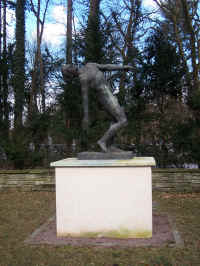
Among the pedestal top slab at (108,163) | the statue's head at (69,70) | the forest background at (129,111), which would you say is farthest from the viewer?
the forest background at (129,111)

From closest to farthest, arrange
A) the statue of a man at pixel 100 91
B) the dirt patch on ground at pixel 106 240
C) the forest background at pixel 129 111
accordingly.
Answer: the dirt patch on ground at pixel 106 240 → the statue of a man at pixel 100 91 → the forest background at pixel 129 111

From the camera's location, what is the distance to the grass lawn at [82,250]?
383 centimetres

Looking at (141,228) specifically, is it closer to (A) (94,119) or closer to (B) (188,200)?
(B) (188,200)

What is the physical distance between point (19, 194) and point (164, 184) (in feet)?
12.8

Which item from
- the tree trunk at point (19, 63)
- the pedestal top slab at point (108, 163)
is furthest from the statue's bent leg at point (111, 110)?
the tree trunk at point (19, 63)

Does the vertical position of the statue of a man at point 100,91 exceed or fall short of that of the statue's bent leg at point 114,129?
it exceeds it

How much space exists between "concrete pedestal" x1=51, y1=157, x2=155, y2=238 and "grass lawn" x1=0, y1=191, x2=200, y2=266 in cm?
52

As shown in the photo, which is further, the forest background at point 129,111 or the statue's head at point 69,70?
the forest background at point 129,111

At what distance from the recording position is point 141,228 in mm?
4754

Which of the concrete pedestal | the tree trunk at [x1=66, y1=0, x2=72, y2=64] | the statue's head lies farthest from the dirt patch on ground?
the tree trunk at [x1=66, y1=0, x2=72, y2=64]

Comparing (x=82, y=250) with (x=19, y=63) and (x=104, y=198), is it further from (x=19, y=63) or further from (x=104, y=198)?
(x=19, y=63)

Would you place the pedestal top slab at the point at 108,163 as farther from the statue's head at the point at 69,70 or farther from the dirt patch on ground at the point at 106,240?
the statue's head at the point at 69,70

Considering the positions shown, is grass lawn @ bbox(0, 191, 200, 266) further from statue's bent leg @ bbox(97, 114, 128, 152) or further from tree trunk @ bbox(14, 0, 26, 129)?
tree trunk @ bbox(14, 0, 26, 129)

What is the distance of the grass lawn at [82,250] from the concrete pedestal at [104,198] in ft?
1.69
